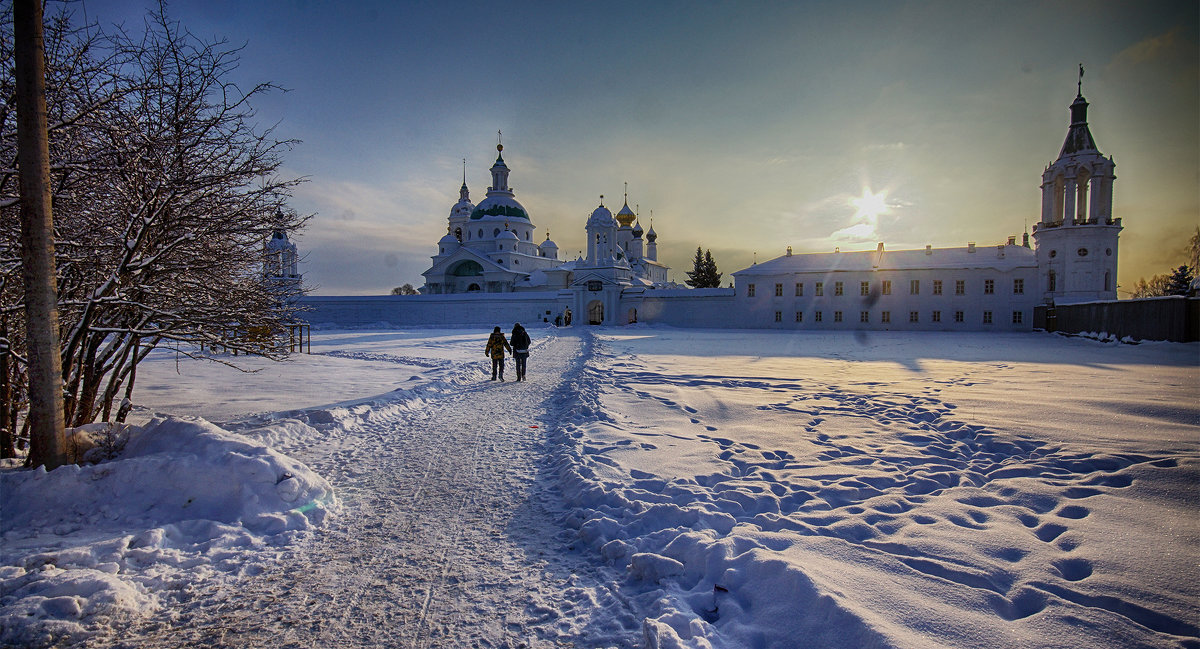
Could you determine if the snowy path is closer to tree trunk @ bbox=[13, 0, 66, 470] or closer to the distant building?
tree trunk @ bbox=[13, 0, 66, 470]

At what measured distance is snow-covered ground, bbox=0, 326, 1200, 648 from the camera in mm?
3156

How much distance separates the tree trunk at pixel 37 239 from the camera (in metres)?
4.80

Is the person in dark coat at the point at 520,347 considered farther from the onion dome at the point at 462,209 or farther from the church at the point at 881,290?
the onion dome at the point at 462,209

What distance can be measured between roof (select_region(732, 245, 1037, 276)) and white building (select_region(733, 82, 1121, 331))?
0.07 metres

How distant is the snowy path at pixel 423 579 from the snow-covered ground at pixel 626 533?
0.07ft

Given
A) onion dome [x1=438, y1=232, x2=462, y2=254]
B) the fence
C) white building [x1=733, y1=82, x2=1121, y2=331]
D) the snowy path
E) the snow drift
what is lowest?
the snowy path

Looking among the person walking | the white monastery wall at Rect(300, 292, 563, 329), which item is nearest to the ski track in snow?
the person walking

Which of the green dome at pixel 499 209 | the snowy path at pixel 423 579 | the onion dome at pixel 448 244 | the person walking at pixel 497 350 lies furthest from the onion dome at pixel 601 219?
the snowy path at pixel 423 579

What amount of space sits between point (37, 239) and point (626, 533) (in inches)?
244

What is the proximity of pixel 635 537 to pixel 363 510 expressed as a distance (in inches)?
109

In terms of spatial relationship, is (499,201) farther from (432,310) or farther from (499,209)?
(432,310)

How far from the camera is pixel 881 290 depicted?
41781 millimetres

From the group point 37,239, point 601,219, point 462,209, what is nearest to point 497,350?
point 37,239

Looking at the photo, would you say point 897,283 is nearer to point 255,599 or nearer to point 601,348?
point 601,348
